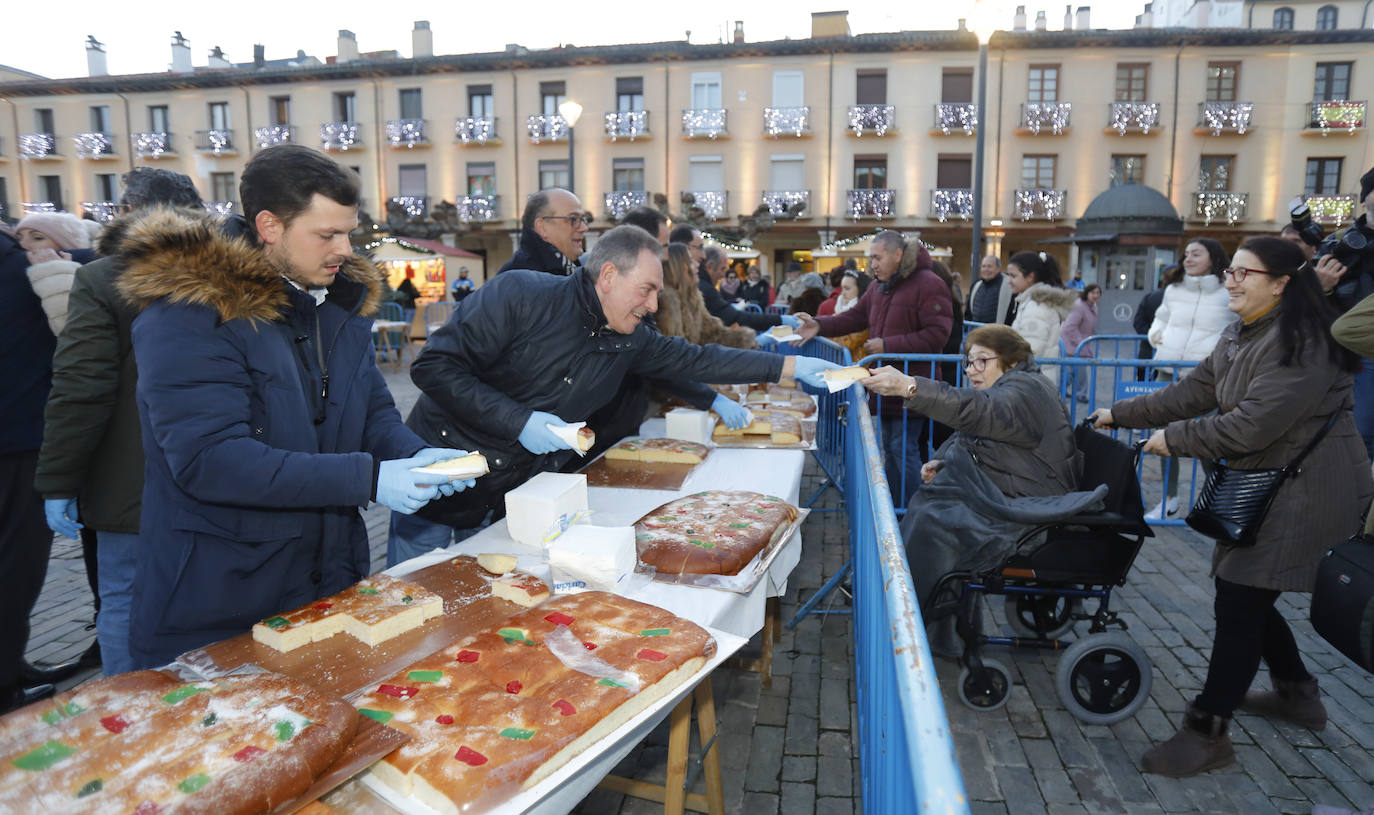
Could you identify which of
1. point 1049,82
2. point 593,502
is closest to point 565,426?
point 593,502

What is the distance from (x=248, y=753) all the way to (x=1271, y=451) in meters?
3.55

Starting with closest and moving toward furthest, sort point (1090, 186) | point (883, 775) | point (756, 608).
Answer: point (883, 775)
point (756, 608)
point (1090, 186)

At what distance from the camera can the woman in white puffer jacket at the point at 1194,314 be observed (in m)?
6.34

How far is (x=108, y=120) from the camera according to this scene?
112 ft

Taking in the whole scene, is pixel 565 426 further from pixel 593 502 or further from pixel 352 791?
pixel 352 791

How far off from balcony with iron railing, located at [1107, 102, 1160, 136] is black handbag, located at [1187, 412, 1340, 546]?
29336mm

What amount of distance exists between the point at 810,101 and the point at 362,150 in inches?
725

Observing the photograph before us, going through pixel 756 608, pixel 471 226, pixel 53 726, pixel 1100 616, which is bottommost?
pixel 1100 616

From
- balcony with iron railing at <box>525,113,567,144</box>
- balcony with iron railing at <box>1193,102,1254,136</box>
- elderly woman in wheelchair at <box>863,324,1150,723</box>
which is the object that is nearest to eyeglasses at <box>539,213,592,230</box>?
elderly woman in wheelchair at <box>863,324,1150,723</box>

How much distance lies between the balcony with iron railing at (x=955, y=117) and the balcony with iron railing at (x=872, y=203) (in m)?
2.85

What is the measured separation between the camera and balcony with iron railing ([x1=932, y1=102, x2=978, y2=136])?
27891mm

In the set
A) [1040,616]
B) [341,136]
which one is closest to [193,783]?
[1040,616]

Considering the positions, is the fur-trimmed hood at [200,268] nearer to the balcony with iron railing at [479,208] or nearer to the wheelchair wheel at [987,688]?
the wheelchair wheel at [987,688]

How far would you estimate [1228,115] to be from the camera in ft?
88.9
